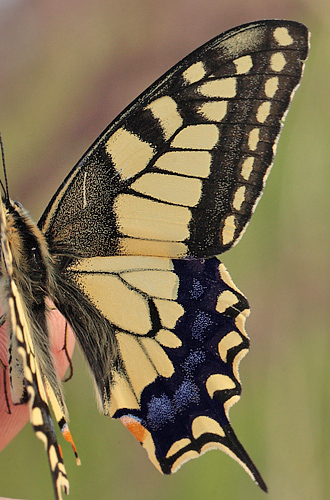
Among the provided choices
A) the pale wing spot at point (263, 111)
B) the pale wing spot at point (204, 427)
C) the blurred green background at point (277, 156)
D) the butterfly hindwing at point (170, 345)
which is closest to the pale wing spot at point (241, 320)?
the butterfly hindwing at point (170, 345)

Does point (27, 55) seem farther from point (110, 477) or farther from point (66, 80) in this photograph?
point (110, 477)

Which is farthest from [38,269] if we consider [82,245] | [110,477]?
[110,477]

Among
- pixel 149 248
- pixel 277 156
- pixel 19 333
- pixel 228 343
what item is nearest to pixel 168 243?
pixel 149 248

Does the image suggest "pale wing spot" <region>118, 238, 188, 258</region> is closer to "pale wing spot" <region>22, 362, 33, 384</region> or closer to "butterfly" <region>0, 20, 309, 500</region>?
"butterfly" <region>0, 20, 309, 500</region>

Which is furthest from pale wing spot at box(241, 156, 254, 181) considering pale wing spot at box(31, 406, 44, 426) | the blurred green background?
the blurred green background

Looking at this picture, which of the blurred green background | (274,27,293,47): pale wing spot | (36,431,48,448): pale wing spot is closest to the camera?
(36,431,48,448): pale wing spot

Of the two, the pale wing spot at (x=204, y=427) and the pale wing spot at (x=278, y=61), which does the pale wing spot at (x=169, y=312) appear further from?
the pale wing spot at (x=278, y=61)
